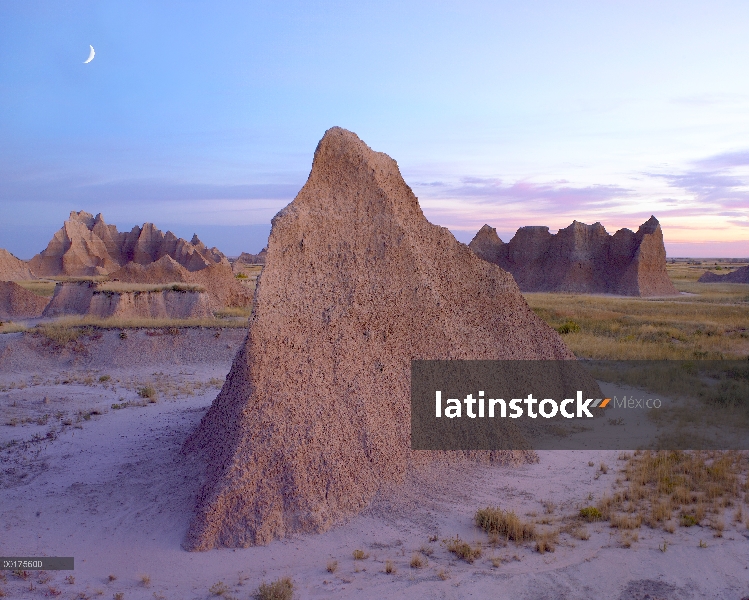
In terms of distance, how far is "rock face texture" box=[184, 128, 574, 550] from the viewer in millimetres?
6141

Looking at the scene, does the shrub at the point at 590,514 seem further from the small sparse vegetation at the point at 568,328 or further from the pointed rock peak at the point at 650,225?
the pointed rock peak at the point at 650,225

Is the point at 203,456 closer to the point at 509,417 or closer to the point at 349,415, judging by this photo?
the point at 349,415

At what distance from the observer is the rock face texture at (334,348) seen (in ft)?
20.1

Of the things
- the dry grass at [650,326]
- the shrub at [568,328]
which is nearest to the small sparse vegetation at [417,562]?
the dry grass at [650,326]

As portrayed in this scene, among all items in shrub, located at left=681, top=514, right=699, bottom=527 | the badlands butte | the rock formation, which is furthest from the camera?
the rock formation

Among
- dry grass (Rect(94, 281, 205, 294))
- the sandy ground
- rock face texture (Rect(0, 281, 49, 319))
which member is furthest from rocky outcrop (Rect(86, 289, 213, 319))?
the sandy ground

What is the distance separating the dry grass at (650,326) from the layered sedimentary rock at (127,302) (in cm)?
1428

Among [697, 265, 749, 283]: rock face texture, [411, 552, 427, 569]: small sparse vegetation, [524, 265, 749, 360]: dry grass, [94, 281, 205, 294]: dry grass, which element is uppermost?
[697, 265, 749, 283]: rock face texture

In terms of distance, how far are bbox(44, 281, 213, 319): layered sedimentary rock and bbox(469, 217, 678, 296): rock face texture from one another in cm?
2595

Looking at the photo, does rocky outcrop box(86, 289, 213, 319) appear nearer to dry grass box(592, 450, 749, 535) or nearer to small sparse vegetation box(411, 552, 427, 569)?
dry grass box(592, 450, 749, 535)

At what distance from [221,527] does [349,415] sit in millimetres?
1909

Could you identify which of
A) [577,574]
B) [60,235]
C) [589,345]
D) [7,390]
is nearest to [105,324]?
[7,390]

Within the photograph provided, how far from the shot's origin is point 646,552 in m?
5.71

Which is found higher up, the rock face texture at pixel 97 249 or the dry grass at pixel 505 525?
the rock face texture at pixel 97 249
